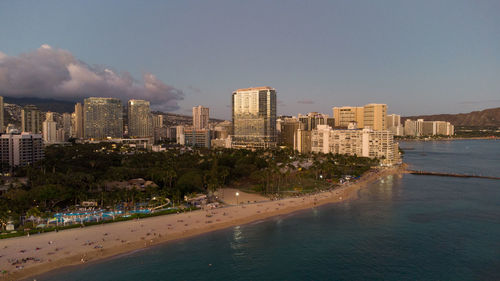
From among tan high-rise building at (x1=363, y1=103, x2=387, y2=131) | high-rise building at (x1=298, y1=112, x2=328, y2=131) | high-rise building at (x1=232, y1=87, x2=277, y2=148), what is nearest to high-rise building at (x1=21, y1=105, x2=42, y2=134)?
high-rise building at (x1=232, y1=87, x2=277, y2=148)

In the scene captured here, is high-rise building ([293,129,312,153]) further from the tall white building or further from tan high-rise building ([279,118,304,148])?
tan high-rise building ([279,118,304,148])

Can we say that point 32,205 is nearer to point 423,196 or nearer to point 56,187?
point 56,187

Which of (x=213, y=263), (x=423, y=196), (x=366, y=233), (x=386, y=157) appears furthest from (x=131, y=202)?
(x=386, y=157)

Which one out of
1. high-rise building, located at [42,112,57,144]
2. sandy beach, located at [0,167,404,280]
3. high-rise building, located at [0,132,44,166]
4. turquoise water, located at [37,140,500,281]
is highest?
high-rise building, located at [42,112,57,144]

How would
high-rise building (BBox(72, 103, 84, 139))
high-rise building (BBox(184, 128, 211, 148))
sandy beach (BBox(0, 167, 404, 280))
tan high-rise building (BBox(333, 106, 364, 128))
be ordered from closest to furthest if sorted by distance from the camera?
sandy beach (BBox(0, 167, 404, 280)) < tan high-rise building (BBox(333, 106, 364, 128)) < high-rise building (BBox(184, 128, 211, 148)) < high-rise building (BBox(72, 103, 84, 139))

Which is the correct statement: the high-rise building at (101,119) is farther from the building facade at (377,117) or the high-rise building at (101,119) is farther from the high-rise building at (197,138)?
the building facade at (377,117)

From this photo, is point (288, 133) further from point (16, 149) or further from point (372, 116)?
point (16, 149)
